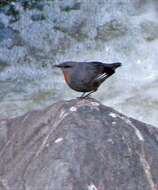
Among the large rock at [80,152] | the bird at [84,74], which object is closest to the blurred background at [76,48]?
the bird at [84,74]

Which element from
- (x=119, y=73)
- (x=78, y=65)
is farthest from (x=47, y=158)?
(x=119, y=73)

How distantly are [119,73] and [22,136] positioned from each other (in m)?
3.88

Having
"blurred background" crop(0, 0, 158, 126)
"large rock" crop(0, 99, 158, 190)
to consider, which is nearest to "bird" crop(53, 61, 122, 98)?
"large rock" crop(0, 99, 158, 190)

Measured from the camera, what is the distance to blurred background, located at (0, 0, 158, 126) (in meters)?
8.33

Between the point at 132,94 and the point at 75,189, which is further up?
the point at 75,189

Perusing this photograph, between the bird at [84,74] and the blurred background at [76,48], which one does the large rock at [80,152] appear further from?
the blurred background at [76,48]

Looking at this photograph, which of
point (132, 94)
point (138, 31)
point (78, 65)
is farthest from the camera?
point (138, 31)

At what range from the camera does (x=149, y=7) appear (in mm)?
10688

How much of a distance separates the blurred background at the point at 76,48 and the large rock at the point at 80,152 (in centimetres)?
271

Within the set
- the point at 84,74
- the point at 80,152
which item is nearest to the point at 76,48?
the point at 84,74

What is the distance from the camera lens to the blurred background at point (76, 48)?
8.33m

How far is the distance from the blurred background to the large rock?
8.89 feet

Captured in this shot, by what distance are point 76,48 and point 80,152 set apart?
492 centimetres

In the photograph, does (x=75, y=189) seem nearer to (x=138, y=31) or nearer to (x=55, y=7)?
(x=138, y=31)
